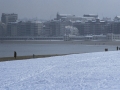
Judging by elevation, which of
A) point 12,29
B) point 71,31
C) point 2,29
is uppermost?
point 12,29

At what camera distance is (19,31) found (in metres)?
118

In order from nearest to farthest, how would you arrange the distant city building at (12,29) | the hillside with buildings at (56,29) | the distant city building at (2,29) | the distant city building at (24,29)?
the hillside with buildings at (56,29) → the distant city building at (24,29) → the distant city building at (12,29) → the distant city building at (2,29)

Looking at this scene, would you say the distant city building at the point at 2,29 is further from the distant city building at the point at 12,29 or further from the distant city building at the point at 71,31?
the distant city building at the point at 71,31

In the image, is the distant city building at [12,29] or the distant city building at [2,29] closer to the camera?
the distant city building at [12,29]

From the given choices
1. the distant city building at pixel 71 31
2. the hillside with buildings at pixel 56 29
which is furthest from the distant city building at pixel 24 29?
the distant city building at pixel 71 31

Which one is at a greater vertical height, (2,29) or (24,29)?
(24,29)

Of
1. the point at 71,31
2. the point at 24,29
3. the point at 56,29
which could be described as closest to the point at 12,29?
the point at 24,29

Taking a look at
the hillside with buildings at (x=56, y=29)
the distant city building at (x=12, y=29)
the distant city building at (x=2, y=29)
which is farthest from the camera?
the distant city building at (x=2, y=29)

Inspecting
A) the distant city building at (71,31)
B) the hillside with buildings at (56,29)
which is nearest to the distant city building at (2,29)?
the hillside with buildings at (56,29)

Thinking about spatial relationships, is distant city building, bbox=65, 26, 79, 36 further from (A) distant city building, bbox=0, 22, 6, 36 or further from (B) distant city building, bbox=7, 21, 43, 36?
(A) distant city building, bbox=0, 22, 6, 36

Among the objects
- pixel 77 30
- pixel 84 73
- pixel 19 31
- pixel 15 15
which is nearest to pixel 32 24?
pixel 19 31

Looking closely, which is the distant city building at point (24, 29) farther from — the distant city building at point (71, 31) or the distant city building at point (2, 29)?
the distant city building at point (71, 31)

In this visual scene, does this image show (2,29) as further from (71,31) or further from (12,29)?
(71,31)

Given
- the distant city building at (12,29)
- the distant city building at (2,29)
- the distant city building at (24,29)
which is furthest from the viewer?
the distant city building at (2,29)
